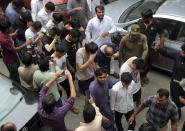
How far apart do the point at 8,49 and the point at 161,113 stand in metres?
3.04

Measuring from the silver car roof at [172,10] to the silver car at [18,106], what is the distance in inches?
135

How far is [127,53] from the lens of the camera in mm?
4973

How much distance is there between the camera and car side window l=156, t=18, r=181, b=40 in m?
5.30

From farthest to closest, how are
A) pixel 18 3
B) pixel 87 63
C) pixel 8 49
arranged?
pixel 18 3
pixel 8 49
pixel 87 63

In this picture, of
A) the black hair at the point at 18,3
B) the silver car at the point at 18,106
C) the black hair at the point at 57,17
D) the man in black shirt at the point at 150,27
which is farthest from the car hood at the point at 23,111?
the man in black shirt at the point at 150,27

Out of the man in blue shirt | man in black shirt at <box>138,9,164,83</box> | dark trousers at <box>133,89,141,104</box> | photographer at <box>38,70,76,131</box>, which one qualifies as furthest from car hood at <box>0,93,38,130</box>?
man in black shirt at <box>138,9,164,83</box>

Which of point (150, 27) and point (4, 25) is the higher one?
point (4, 25)

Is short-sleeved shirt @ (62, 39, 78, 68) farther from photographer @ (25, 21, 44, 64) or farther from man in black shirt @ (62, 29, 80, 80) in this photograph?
photographer @ (25, 21, 44, 64)

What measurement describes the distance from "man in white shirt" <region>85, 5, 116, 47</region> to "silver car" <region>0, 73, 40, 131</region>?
7.36ft

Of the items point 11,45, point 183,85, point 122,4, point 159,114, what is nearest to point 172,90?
point 183,85

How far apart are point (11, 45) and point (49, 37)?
74 cm

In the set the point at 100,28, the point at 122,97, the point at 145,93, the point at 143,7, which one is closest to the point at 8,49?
the point at 100,28

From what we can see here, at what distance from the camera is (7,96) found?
3.75 metres

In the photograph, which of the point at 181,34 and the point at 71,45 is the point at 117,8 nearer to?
the point at 181,34
